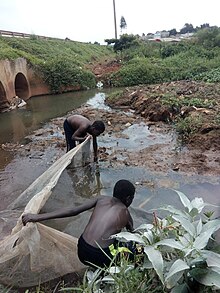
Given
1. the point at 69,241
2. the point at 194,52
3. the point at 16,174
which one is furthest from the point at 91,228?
the point at 194,52

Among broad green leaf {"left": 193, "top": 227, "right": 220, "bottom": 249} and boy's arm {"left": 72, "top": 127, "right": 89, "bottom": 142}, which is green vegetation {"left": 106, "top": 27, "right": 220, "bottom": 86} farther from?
Result: broad green leaf {"left": 193, "top": 227, "right": 220, "bottom": 249}

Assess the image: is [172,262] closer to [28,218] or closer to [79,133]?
[28,218]

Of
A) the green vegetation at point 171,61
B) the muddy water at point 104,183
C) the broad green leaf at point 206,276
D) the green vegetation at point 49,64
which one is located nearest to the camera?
the broad green leaf at point 206,276

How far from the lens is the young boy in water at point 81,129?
5.35 metres

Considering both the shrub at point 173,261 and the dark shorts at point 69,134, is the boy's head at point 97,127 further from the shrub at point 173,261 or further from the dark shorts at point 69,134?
the shrub at point 173,261

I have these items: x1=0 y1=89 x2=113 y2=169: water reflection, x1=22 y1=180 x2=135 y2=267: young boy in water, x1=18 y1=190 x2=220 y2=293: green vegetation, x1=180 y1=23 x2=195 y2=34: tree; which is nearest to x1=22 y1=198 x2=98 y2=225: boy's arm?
x1=22 y1=180 x2=135 y2=267: young boy in water

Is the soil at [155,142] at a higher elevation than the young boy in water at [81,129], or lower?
lower

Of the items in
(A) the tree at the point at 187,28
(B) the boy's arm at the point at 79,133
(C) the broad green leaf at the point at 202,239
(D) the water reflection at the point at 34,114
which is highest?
(A) the tree at the point at 187,28

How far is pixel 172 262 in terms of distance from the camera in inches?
63.8

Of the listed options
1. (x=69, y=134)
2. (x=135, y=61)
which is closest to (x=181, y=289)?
(x=69, y=134)

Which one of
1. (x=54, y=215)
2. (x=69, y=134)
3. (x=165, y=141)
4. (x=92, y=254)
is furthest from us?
(x=165, y=141)

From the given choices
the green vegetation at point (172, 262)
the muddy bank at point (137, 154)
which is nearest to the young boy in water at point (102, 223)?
the green vegetation at point (172, 262)

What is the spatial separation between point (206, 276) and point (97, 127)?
159 inches

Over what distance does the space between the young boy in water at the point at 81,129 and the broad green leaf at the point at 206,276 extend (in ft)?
12.9
